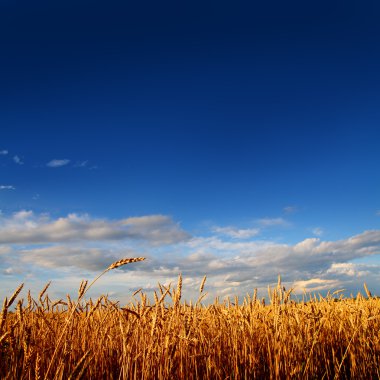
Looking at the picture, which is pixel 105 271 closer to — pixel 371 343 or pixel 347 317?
pixel 371 343

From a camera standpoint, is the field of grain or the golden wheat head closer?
the golden wheat head

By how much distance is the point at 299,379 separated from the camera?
4656 millimetres

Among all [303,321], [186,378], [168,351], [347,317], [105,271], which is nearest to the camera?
[105,271]

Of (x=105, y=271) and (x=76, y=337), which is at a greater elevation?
(x=105, y=271)

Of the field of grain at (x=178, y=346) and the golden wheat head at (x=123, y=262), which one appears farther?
the field of grain at (x=178, y=346)

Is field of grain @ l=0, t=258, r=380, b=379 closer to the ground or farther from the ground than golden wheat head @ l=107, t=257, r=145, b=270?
closer to the ground

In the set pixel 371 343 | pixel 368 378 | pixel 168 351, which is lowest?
pixel 368 378

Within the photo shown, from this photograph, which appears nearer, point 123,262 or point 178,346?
point 123,262

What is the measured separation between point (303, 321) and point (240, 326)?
1260mm

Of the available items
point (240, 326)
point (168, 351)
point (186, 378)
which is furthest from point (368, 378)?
point (168, 351)

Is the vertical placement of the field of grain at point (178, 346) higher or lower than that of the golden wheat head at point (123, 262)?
lower

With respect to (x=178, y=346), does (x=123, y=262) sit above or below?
above

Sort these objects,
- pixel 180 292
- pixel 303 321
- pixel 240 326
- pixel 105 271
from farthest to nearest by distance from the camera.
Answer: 1. pixel 303 321
2. pixel 240 326
3. pixel 180 292
4. pixel 105 271

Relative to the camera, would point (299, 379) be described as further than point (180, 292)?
Yes
